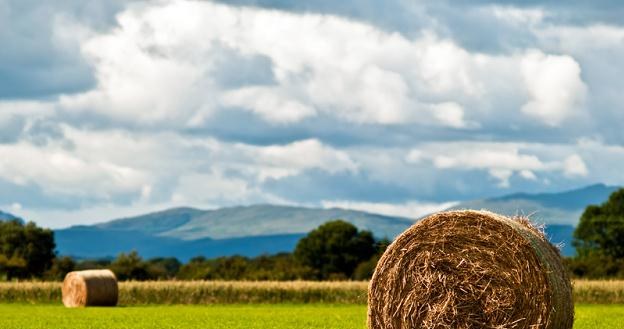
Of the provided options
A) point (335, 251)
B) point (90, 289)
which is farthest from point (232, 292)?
point (335, 251)

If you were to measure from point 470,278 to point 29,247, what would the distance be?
7611 centimetres

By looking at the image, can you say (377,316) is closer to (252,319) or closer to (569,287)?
(569,287)

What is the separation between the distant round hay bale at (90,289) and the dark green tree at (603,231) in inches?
2316

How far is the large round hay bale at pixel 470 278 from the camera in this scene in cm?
1895

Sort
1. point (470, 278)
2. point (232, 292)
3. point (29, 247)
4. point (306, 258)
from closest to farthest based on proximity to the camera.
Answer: point (470, 278), point (232, 292), point (29, 247), point (306, 258)

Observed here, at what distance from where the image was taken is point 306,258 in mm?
99750

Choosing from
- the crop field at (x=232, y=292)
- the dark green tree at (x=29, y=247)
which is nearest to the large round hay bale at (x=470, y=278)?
the crop field at (x=232, y=292)

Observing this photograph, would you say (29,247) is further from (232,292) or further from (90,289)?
(90,289)

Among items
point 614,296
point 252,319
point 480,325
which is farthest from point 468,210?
point 614,296

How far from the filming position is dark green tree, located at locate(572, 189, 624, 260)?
310 feet

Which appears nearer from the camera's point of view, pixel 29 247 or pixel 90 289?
pixel 90 289

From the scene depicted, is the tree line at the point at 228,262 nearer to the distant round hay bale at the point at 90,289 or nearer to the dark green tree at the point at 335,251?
the dark green tree at the point at 335,251

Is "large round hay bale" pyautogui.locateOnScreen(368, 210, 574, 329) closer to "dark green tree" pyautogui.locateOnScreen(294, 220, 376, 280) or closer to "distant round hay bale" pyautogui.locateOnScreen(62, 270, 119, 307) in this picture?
"distant round hay bale" pyautogui.locateOnScreen(62, 270, 119, 307)

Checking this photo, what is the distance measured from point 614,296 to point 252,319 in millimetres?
26375
